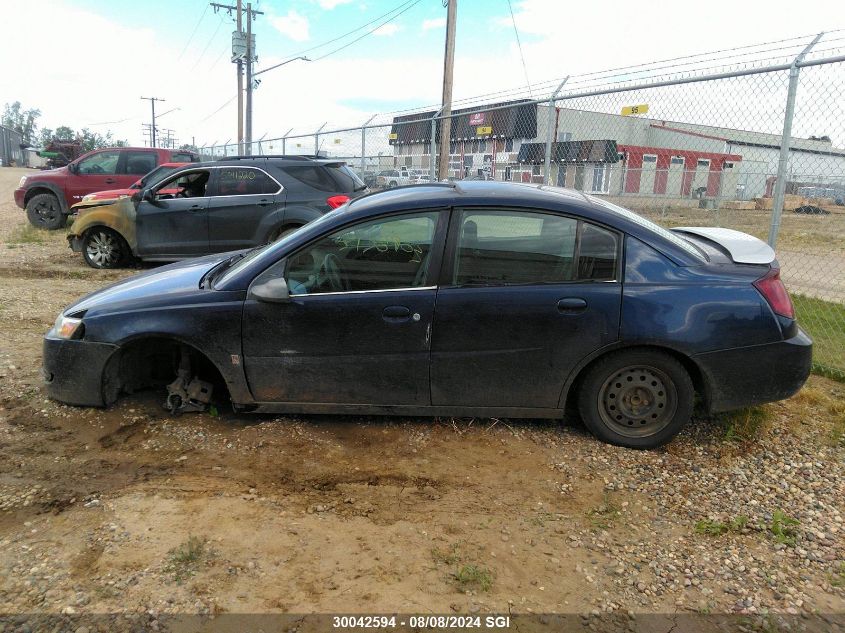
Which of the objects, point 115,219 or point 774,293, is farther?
point 115,219

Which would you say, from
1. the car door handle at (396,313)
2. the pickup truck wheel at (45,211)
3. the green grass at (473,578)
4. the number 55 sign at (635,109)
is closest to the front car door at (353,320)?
the car door handle at (396,313)

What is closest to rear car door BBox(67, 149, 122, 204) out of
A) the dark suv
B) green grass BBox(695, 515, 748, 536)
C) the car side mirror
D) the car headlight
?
the dark suv

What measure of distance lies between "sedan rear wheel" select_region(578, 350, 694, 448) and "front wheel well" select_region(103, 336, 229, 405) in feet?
8.00

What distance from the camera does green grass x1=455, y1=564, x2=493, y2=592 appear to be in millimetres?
2506

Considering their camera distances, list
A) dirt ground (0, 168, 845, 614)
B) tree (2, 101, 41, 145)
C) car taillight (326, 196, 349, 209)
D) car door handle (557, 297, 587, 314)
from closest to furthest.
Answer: dirt ground (0, 168, 845, 614) < car door handle (557, 297, 587, 314) < car taillight (326, 196, 349, 209) < tree (2, 101, 41, 145)

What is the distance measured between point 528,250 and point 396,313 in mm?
893

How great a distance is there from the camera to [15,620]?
7.44 feet

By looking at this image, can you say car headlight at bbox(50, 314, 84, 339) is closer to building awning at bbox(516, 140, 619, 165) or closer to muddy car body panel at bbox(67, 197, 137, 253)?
muddy car body panel at bbox(67, 197, 137, 253)

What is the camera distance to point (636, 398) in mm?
3691

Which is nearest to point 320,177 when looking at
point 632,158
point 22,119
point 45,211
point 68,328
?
point 68,328

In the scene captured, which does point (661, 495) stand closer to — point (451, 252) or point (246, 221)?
point (451, 252)

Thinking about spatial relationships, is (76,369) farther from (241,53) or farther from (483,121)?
(241,53)

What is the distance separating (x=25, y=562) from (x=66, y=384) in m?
1.60

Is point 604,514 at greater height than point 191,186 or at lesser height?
lesser
